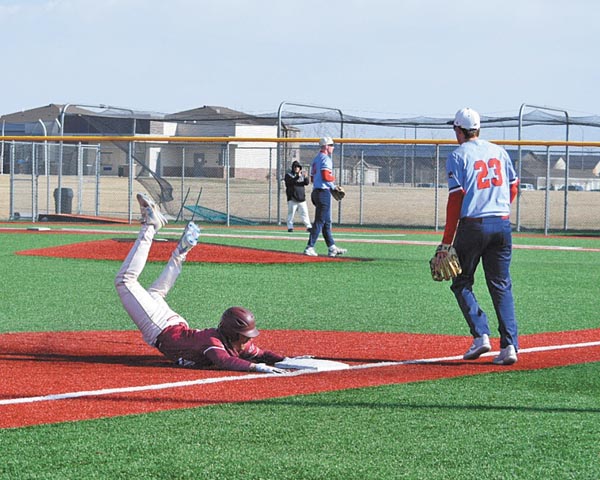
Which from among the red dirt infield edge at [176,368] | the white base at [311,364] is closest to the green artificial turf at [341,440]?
the red dirt infield edge at [176,368]

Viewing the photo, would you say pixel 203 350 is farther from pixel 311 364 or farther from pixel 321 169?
pixel 321 169

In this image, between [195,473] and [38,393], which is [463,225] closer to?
[38,393]

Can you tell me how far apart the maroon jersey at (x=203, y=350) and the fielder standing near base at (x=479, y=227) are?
1.45 m

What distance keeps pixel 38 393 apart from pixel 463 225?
3269 millimetres

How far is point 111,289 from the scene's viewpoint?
1324 centimetres

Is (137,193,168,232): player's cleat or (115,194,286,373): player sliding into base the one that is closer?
(115,194,286,373): player sliding into base

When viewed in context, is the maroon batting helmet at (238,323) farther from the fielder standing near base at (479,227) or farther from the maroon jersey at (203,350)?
the fielder standing near base at (479,227)

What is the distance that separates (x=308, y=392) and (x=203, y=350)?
3.84 ft

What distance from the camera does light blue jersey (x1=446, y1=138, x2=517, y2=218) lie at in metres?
7.69

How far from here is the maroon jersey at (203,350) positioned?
732cm

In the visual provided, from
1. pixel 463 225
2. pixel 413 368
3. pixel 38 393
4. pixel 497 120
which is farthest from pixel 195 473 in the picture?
pixel 497 120

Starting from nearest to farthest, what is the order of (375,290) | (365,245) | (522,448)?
(522,448) → (375,290) → (365,245)

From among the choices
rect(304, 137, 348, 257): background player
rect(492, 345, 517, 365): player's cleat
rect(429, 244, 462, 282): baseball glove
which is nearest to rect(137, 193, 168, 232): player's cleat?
rect(429, 244, 462, 282): baseball glove

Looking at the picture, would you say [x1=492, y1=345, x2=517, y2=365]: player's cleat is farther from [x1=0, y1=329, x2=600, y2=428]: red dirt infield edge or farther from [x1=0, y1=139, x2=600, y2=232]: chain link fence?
[x1=0, y1=139, x2=600, y2=232]: chain link fence
